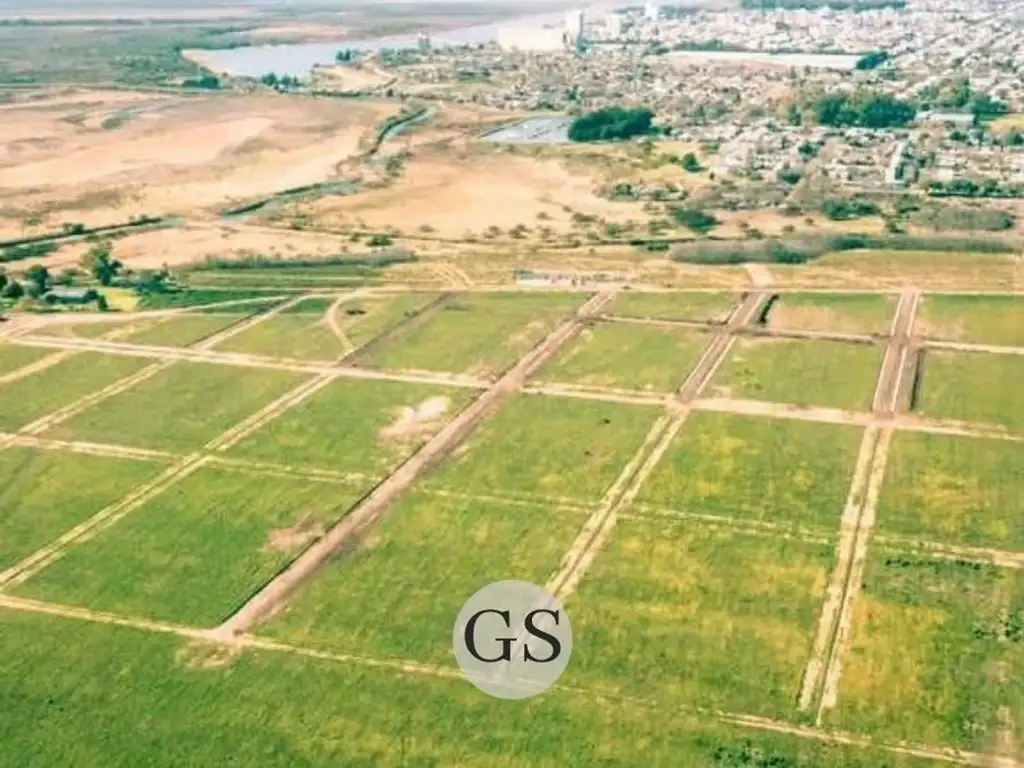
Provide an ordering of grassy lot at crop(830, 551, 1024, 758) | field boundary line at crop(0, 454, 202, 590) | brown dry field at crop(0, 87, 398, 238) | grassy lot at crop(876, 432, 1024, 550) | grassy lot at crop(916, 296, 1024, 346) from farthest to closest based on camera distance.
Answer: brown dry field at crop(0, 87, 398, 238) → grassy lot at crop(916, 296, 1024, 346) → grassy lot at crop(876, 432, 1024, 550) → field boundary line at crop(0, 454, 202, 590) → grassy lot at crop(830, 551, 1024, 758)

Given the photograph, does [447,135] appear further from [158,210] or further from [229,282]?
[229,282]

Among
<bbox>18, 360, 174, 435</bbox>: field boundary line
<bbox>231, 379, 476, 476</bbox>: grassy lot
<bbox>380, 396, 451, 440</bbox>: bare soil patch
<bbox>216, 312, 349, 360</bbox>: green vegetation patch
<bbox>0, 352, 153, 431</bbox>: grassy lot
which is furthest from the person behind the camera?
<bbox>216, 312, 349, 360</bbox>: green vegetation patch

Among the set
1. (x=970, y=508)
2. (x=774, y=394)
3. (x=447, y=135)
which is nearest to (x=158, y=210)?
(x=447, y=135)

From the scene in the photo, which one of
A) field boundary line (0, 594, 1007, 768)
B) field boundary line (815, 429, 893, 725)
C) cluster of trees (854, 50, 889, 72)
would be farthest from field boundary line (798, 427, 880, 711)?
cluster of trees (854, 50, 889, 72)

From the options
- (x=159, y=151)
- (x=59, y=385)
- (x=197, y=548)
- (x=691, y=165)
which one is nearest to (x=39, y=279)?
(x=59, y=385)

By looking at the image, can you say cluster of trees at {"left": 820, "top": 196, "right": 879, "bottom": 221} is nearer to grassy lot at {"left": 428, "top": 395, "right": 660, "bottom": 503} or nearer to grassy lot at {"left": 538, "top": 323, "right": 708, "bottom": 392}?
grassy lot at {"left": 538, "top": 323, "right": 708, "bottom": 392}
